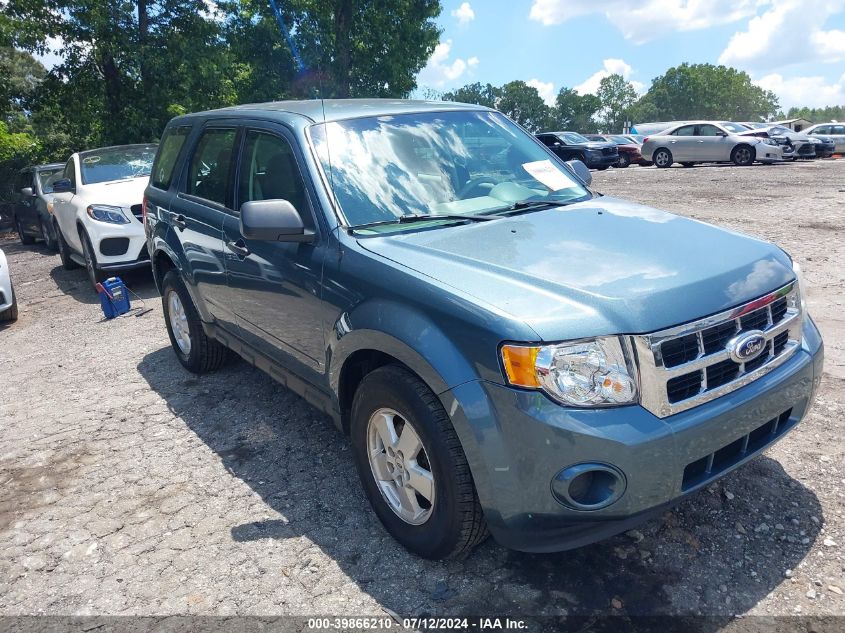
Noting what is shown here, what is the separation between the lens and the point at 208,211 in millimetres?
4363

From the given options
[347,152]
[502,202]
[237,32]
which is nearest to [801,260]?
[502,202]

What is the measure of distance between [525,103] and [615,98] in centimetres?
1826

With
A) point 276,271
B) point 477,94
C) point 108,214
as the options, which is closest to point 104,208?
point 108,214

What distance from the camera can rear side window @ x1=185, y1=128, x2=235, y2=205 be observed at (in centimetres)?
424

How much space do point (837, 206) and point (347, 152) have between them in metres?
10.6

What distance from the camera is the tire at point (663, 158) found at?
22828mm

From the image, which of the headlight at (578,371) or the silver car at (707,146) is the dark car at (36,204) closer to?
the headlight at (578,371)

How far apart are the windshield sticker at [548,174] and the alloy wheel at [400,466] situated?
1.72 meters

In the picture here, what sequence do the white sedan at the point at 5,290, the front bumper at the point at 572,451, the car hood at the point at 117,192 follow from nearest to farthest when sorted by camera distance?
the front bumper at the point at 572,451 < the white sedan at the point at 5,290 < the car hood at the point at 117,192

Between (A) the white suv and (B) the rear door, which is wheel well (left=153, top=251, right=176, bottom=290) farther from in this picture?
(A) the white suv

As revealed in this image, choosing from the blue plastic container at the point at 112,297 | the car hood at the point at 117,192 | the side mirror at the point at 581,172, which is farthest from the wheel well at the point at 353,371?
the car hood at the point at 117,192

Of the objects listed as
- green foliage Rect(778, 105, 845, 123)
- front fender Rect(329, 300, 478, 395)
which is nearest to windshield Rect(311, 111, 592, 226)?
front fender Rect(329, 300, 478, 395)

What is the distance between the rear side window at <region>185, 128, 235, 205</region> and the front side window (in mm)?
232

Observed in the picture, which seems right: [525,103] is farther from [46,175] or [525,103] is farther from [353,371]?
[353,371]
